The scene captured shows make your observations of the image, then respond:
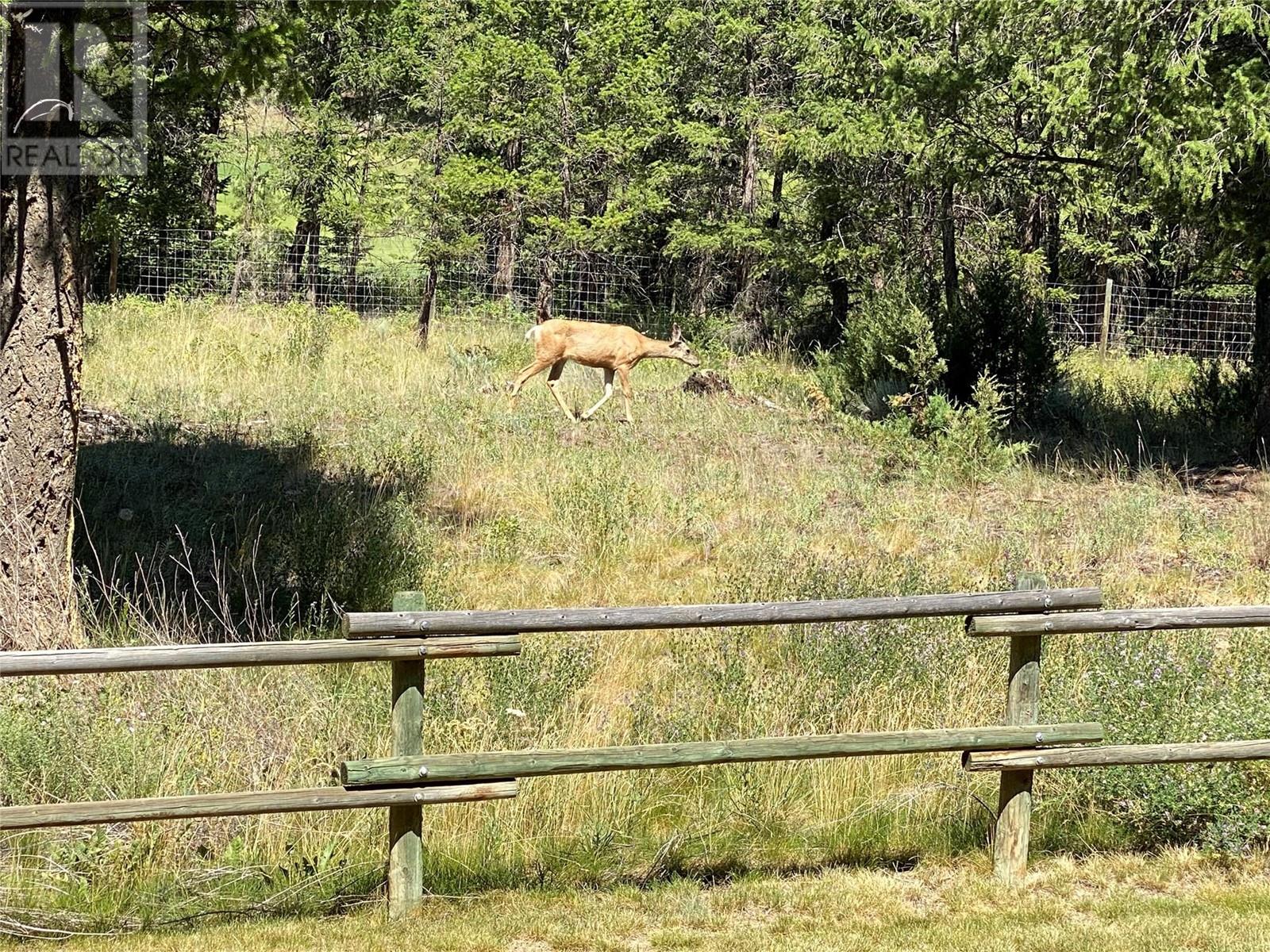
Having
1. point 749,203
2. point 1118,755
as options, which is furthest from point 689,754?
point 749,203

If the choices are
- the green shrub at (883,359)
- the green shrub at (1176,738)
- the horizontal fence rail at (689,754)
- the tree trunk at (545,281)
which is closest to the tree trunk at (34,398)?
the horizontal fence rail at (689,754)

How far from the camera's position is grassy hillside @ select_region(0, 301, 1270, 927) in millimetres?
5602

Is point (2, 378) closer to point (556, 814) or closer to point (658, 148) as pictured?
point (556, 814)

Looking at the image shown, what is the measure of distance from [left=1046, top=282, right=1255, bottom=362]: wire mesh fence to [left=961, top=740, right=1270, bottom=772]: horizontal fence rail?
19243 mm

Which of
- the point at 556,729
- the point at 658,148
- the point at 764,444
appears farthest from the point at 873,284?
the point at 556,729

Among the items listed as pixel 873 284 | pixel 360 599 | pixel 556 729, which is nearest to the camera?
pixel 556 729

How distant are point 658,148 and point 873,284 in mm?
6871

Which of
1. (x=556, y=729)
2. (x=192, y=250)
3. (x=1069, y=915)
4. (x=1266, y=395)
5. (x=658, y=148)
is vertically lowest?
(x=1069, y=915)

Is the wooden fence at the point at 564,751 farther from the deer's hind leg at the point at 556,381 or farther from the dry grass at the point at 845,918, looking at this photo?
the deer's hind leg at the point at 556,381

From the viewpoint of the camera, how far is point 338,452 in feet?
40.6

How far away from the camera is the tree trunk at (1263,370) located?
13.9m

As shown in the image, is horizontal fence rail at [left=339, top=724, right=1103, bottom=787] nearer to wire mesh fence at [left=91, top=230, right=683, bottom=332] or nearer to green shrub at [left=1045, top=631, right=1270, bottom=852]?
green shrub at [left=1045, top=631, right=1270, bottom=852]

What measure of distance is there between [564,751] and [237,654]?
122 cm

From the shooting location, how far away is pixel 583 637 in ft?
24.3
